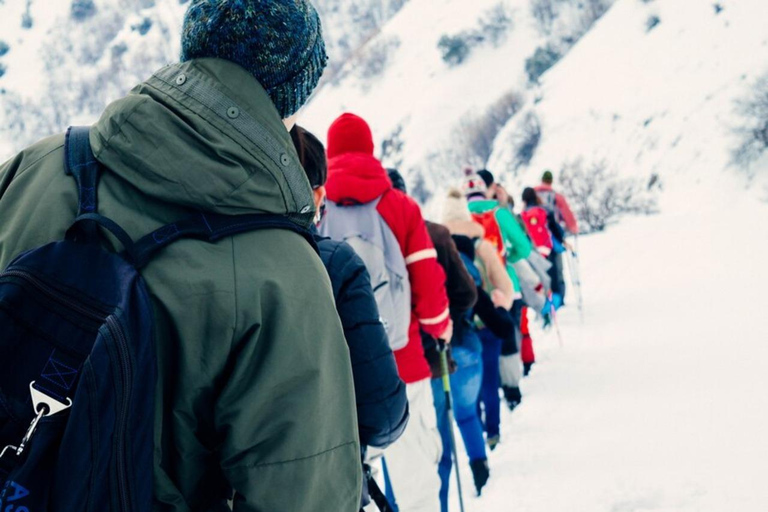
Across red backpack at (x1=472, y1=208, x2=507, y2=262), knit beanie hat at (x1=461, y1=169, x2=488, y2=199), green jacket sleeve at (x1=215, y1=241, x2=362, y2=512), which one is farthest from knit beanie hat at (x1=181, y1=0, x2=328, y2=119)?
knit beanie hat at (x1=461, y1=169, x2=488, y2=199)

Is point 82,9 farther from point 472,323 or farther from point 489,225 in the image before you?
point 472,323

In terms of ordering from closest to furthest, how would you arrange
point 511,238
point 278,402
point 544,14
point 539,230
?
point 278,402, point 511,238, point 539,230, point 544,14

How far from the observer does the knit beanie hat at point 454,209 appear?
14.6ft

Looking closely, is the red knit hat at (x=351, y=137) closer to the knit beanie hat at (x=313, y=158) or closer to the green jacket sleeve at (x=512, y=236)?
the knit beanie hat at (x=313, y=158)

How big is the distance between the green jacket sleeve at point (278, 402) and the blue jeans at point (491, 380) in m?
3.74

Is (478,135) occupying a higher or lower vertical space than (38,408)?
lower

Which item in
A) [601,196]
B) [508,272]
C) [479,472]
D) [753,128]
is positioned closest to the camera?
[479,472]

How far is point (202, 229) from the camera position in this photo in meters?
1.11

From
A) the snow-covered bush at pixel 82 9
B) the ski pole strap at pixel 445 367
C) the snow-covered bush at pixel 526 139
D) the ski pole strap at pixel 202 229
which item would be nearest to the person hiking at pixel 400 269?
the ski pole strap at pixel 445 367

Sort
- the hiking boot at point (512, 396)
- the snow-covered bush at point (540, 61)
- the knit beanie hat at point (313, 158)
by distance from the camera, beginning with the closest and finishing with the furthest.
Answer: the knit beanie hat at point (313, 158), the hiking boot at point (512, 396), the snow-covered bush at point (540, 61)

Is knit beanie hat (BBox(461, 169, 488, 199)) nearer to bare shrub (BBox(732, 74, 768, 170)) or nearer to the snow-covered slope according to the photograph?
bare shrub (BBox(732, 74, 768, 170))

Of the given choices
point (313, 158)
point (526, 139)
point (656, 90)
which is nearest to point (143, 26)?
point (526, 139)

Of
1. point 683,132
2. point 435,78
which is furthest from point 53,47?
point 683,132

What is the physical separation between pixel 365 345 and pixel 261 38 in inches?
31.2
